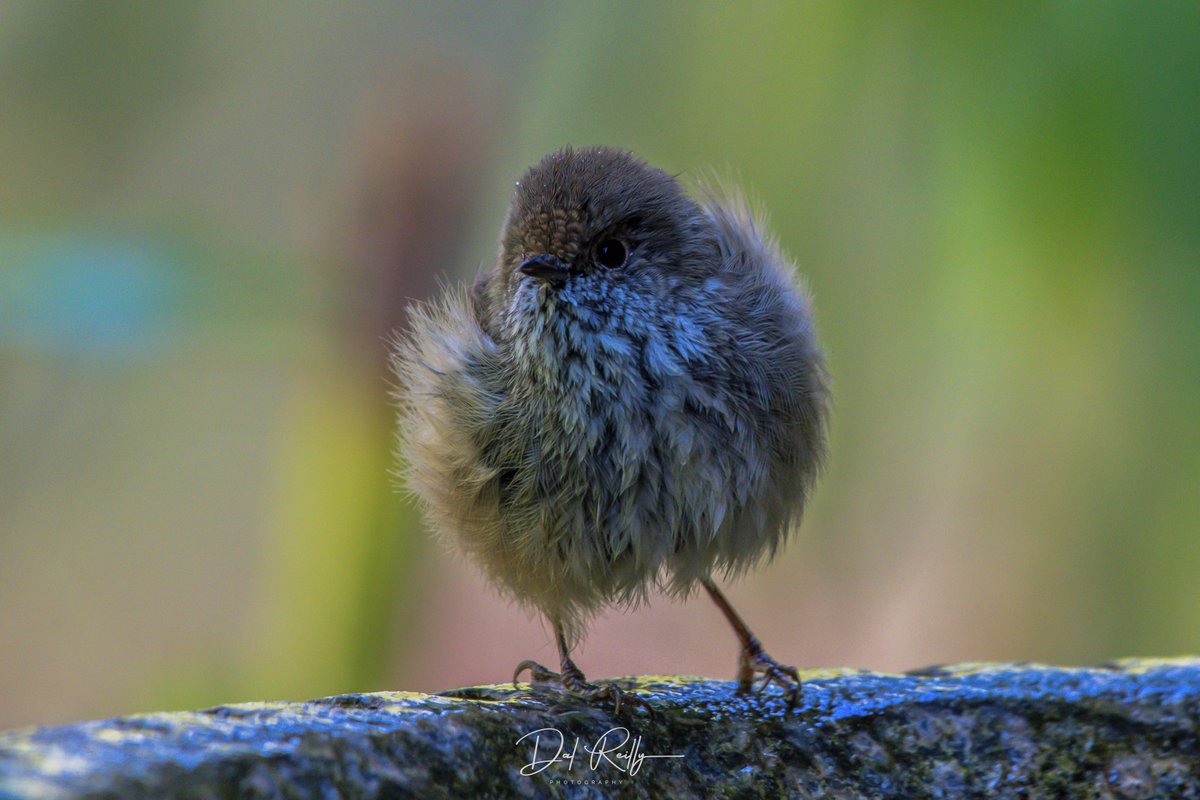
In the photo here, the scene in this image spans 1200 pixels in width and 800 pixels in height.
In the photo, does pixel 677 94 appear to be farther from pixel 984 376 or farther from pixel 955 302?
pixel 984 376

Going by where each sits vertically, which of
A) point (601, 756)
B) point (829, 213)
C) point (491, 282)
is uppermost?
point (829, 213)

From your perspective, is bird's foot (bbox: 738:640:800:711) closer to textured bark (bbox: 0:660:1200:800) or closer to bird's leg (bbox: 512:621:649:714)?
textured bark (bbox: 0:660:1200:800)

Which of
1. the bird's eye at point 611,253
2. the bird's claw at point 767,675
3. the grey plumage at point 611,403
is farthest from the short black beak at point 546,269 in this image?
the bird's claw at point 767,675

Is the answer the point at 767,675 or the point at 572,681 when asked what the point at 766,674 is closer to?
the point at 767,675

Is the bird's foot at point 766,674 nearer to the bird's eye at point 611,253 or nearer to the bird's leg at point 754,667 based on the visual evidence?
the bird's leg at point 754,667

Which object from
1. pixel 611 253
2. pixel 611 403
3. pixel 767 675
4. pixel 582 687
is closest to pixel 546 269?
pixel 611 253

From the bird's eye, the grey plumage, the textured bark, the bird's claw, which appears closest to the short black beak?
the grey plumage

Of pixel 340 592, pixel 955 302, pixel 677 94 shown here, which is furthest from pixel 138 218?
pixel 955 302
